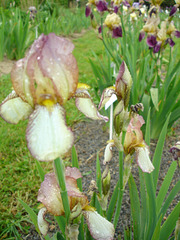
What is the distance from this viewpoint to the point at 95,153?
2.20 meters

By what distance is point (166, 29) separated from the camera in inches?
99.3

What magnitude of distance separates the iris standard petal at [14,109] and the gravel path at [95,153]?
42.9 inches

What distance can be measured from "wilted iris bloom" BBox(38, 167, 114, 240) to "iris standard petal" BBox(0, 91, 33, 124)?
0.22 metres

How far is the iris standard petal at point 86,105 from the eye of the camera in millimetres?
588

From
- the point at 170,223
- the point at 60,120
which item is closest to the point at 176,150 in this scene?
the point at 170,223

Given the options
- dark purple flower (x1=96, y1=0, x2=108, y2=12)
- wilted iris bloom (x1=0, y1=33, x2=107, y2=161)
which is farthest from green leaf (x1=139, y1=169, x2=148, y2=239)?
dark purple flower (x1=96, y1=0, x2=108, y2=12)

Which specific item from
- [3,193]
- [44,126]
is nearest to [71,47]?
[44,126]

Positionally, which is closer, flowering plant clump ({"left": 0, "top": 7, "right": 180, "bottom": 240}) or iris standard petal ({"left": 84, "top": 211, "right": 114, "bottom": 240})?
flowering plant clump ({"left": 0, "top": 7, "right": 180, "bottom": 240})

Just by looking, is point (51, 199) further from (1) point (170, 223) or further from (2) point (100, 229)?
(1) point (170, 223)

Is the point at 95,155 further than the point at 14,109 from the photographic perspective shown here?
Yes

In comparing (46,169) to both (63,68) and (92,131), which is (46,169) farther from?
(63,68)

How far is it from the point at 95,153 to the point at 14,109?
5.46ft

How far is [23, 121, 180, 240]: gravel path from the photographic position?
161 centimetres

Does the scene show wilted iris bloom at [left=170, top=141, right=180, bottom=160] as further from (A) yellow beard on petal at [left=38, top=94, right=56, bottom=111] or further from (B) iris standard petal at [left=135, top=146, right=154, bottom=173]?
(A) yellow beard on petal at [left=38, top=94, right=56, bottom=111]
